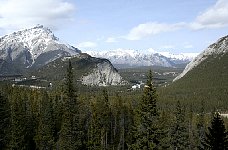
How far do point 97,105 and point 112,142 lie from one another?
12.1m

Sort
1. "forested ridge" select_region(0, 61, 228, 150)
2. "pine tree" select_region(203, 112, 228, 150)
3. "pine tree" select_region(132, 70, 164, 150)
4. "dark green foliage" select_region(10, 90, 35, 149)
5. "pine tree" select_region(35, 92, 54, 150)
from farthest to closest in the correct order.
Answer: "pine tree" select_region(35, 92, 54, 150) < "dark green foliage" select_region(10, 90, 35, 149) < "forested ridge" select_region(0, 61, 228, 150) < "pine tree" select_region(132, 70, 164, 150) < "pine tree" select_region(203, 112, 228, 150)

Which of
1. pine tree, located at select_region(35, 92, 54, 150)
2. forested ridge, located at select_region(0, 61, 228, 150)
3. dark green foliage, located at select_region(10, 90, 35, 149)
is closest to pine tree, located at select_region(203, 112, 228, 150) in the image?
forested ridge, located at select_region(0, 61, 228, 150)

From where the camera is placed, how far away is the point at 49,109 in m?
87.0

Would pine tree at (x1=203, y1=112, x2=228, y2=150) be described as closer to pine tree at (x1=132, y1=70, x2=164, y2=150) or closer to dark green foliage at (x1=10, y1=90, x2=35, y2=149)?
pine tree at (x1=132, y1=70, x2=164, y2=150)

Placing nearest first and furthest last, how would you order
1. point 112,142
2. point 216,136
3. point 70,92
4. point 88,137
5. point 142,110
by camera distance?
point 216,136
point 142,110
point 70,92
point 88,137
point 112,142

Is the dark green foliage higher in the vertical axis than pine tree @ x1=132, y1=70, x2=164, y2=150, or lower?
lower

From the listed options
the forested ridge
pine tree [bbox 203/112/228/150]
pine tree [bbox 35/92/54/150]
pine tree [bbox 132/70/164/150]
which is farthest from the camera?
pine tree [bbox 35/92/54/150]

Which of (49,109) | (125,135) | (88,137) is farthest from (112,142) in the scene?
(49,109)

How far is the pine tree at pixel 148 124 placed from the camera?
3056 centimetres

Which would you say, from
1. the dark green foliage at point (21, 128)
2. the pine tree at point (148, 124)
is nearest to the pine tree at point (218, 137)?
the pine tree at point (148, 124)

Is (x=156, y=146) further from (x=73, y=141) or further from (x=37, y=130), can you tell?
(x=37, y=130)

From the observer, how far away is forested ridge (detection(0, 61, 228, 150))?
30.8m

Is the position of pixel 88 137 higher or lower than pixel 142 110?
lower

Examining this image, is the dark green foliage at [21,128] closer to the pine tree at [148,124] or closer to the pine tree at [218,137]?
the pine tree at [148,124]
